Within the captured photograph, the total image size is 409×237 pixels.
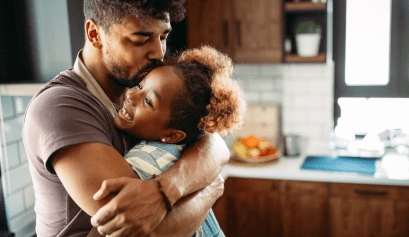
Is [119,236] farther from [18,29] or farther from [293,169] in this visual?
[293,169]

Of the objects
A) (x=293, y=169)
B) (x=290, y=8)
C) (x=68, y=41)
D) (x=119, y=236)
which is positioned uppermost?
(x=290, y=8)

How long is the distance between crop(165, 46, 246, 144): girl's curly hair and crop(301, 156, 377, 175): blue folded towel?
184 centimetres

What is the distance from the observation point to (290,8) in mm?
2990

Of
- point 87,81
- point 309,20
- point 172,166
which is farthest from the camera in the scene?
point 309,20

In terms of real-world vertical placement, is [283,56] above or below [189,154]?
above

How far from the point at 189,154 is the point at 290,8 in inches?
85.3

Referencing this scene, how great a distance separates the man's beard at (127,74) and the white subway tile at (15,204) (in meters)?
1.00

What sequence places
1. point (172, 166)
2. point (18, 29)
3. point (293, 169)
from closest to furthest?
point (172, 166)
point (18, 29)
point (293, 169)

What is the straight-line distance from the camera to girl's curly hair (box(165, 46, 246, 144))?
1173 millimetres

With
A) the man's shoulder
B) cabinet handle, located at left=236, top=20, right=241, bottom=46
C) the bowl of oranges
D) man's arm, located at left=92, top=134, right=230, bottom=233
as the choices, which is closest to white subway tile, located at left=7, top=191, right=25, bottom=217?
the man's shoulder

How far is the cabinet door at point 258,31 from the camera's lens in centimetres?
302

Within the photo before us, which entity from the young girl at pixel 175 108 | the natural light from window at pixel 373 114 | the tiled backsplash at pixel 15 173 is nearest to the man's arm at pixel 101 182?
the young girl at pixel 175 108

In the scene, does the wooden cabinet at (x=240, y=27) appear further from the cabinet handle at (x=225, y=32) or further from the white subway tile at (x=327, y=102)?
the white subway tile at (x=327, y=102)

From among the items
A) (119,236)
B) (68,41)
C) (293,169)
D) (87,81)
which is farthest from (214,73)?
(293,169)
